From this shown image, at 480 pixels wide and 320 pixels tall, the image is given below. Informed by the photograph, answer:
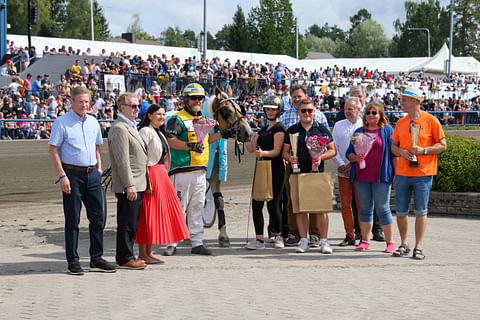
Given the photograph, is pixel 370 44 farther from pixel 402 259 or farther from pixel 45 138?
pixel 402 259

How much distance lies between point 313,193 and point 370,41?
126952 mm

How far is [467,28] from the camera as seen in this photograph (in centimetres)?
11200

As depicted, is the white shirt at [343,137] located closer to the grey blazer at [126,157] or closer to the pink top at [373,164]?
the pink top at [373,164]

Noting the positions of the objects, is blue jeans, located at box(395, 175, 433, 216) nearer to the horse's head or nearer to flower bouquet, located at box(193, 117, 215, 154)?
the horse's head

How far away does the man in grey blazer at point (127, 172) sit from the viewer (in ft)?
23.6

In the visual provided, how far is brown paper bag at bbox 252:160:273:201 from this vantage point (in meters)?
8.48

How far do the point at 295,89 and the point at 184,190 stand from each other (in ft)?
7.18

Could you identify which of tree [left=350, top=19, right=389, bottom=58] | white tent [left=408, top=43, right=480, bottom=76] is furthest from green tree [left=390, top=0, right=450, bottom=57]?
white tent [left=408, top=43, right=480, bottom=76]

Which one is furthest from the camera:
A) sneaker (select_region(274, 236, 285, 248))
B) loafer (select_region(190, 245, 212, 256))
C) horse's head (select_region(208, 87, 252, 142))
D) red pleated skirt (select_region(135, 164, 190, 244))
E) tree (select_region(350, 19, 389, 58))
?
tree (select_region(350, 19, 389, 58))

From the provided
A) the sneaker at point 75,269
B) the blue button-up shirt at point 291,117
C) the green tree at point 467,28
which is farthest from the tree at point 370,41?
the sneaker at point 75,269

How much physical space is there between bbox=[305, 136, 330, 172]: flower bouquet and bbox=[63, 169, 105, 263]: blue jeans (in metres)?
2.71

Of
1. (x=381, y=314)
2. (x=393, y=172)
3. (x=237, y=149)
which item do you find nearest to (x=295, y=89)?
(x=237, y=149)

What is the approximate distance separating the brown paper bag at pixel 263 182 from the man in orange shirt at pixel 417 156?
1582 mm

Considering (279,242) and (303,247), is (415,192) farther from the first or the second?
(279,242)
